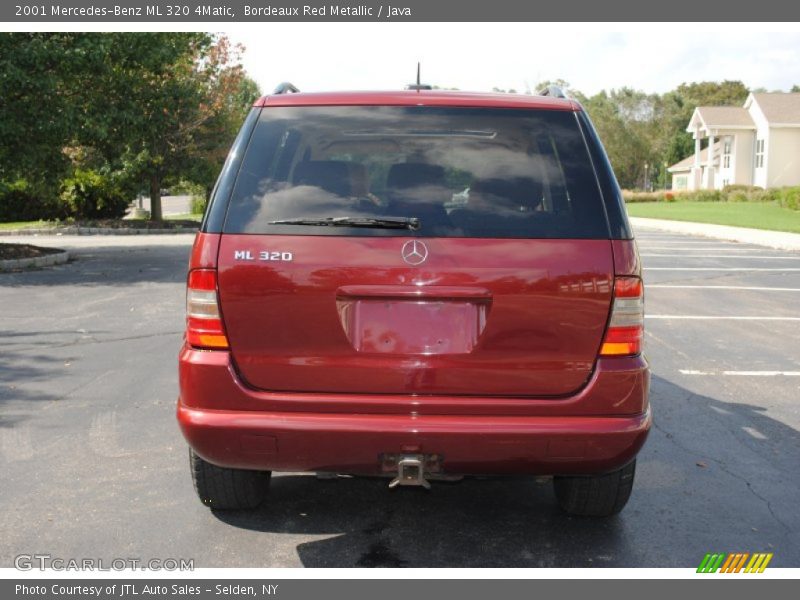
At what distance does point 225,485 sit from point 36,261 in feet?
44.6

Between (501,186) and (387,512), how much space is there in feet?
5.85

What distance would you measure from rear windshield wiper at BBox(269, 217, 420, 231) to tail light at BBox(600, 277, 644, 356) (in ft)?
2.79

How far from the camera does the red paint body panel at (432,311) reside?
331cm

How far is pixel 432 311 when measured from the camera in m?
3.33

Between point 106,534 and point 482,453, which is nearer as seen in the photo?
point 482,453

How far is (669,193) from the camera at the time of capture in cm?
6662

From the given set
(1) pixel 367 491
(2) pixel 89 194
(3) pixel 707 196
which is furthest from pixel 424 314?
Result: (3) pixel 707 196

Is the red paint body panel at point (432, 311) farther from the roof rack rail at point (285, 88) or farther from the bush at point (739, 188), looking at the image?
the bush at point (739, 188)

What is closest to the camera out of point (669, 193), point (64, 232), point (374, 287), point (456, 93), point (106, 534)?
point (374, 287)

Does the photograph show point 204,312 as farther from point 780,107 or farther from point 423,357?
point 780,107

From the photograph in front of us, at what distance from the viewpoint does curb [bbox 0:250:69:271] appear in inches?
608

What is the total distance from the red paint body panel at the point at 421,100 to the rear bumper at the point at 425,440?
1.29 metres

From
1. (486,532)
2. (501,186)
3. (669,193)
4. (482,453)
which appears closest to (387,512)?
(486,532)

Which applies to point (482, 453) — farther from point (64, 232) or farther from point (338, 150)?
point (64, 232)
